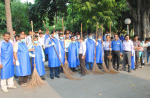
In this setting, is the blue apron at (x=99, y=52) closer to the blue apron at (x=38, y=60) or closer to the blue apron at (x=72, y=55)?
the blue apron at (x=72, y=55)

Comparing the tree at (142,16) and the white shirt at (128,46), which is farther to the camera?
the tree at (142,16)

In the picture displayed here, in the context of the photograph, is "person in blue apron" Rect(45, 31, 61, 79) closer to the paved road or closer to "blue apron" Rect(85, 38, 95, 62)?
the paved road

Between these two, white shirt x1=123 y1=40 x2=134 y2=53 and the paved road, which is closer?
the paved road

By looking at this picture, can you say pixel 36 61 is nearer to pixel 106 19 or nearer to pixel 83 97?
pixel 83 97

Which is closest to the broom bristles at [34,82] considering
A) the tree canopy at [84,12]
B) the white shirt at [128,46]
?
the tree canopy at [84,12]

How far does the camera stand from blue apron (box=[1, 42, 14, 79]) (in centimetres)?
486

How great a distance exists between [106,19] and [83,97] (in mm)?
5559

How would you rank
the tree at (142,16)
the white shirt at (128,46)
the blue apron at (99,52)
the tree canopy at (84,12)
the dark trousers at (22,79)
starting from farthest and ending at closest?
the tree at (142,16) < the tree canopy at (84,12) < the blue apron at (99,52) < the white shirt at (128,46) < the dark trousers at (22,79)

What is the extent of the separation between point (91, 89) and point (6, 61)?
304cm

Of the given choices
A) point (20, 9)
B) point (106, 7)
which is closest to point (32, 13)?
point (20, 9)

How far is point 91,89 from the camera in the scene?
5.05 meters

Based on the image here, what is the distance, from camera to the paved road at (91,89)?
4.57 meters

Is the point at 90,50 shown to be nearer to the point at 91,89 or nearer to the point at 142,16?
the point at 91,89

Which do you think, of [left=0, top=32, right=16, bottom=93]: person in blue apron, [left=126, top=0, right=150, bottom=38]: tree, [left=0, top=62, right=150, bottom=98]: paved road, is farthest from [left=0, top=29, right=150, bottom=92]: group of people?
[left=126, top=0, right=150, bottom=38]: tree
